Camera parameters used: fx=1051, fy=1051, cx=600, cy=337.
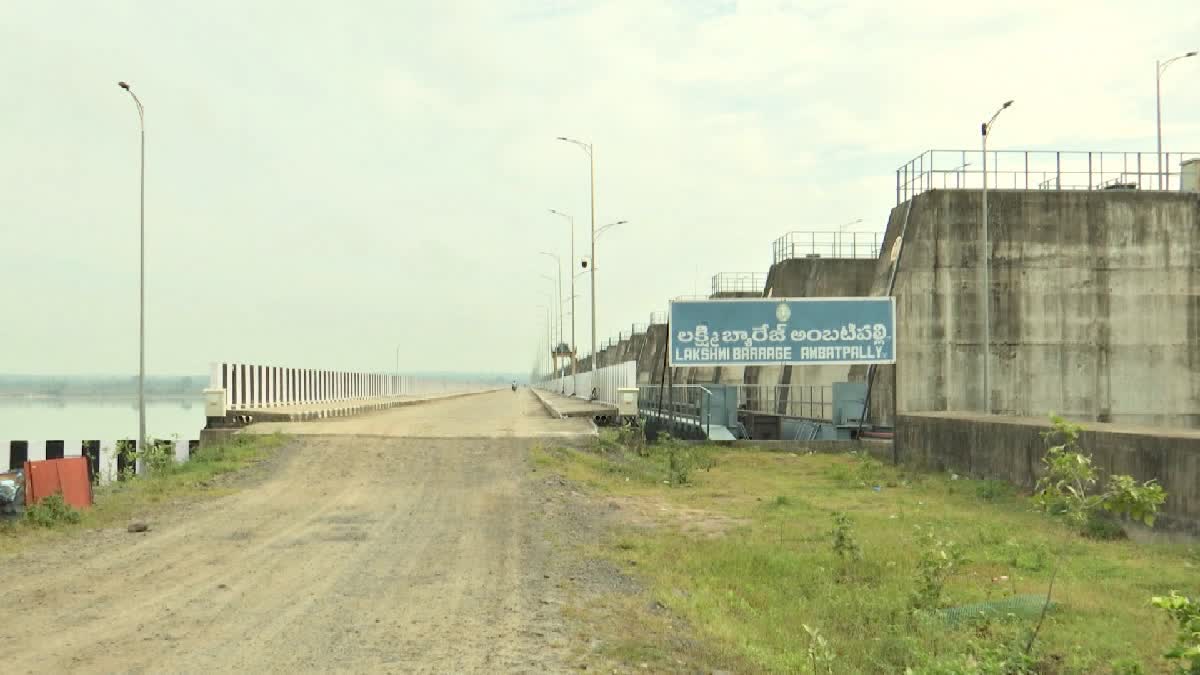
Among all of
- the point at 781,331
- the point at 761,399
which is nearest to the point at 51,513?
the point at 781,331

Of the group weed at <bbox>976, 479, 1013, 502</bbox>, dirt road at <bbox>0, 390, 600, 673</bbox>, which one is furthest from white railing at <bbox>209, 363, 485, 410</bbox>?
weed at <bbox>976, 479, 1013, 502</bbox>

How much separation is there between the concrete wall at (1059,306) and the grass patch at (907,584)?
17.8 m

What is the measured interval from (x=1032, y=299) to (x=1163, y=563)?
26.2 metres

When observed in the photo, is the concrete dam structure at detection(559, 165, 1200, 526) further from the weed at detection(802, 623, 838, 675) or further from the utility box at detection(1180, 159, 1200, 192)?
the weed at detection(802, 623, 838, 675)

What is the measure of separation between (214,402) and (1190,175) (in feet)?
114

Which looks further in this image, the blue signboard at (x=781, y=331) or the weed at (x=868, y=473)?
the blue signboard at (x=781, y=331)

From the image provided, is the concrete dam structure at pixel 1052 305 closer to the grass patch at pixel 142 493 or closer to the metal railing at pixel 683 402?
the metal railing at pixel 683 402

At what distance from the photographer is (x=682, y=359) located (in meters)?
29.7

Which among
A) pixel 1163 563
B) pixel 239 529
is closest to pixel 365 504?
pixel 239 529

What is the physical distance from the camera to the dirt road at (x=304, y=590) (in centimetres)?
735

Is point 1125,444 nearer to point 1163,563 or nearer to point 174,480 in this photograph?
point 1163,563

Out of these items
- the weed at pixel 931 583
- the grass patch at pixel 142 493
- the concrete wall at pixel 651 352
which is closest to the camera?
the weed at pixel 931 583

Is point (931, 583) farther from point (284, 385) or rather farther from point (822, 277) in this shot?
point (822, 277)

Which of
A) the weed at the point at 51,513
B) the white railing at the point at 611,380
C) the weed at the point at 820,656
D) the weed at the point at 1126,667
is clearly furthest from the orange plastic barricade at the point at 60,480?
the white railing at the point at 611,380
